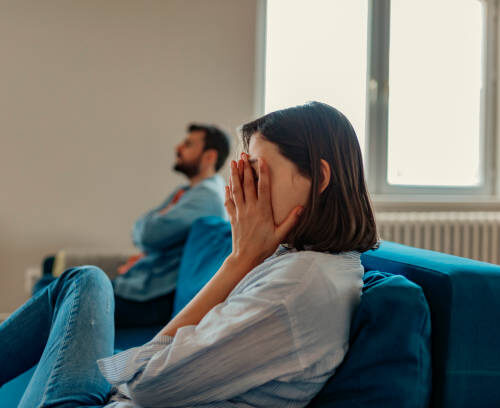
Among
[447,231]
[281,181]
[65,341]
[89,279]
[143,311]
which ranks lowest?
→ [143,311]

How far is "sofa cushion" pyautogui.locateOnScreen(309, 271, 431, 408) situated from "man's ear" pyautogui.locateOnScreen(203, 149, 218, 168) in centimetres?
173

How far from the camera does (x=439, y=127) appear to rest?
3.44 metres

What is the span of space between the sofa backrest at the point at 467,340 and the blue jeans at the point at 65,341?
1.99 ft

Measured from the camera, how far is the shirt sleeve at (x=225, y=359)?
2.16 feet

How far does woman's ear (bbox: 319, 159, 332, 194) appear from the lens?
2.65 feet

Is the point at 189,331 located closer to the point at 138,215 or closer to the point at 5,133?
the point at 138,215

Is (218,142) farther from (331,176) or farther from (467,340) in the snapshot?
(467,340)

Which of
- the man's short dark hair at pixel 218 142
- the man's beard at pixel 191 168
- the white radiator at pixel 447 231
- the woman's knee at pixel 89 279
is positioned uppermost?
the man's short dark hair at pixel 218 142

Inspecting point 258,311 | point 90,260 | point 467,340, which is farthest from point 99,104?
point 467,340

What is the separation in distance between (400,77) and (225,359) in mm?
3107

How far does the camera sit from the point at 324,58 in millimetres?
3311

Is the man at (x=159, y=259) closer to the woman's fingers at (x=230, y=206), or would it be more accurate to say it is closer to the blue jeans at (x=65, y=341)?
the blue jeans at (x=65, y=341)

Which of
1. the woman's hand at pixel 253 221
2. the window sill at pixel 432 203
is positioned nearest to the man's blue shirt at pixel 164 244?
the woman's hand at pixel 253 221

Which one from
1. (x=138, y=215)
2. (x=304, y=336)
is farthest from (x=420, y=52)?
(x=304, y=336)
